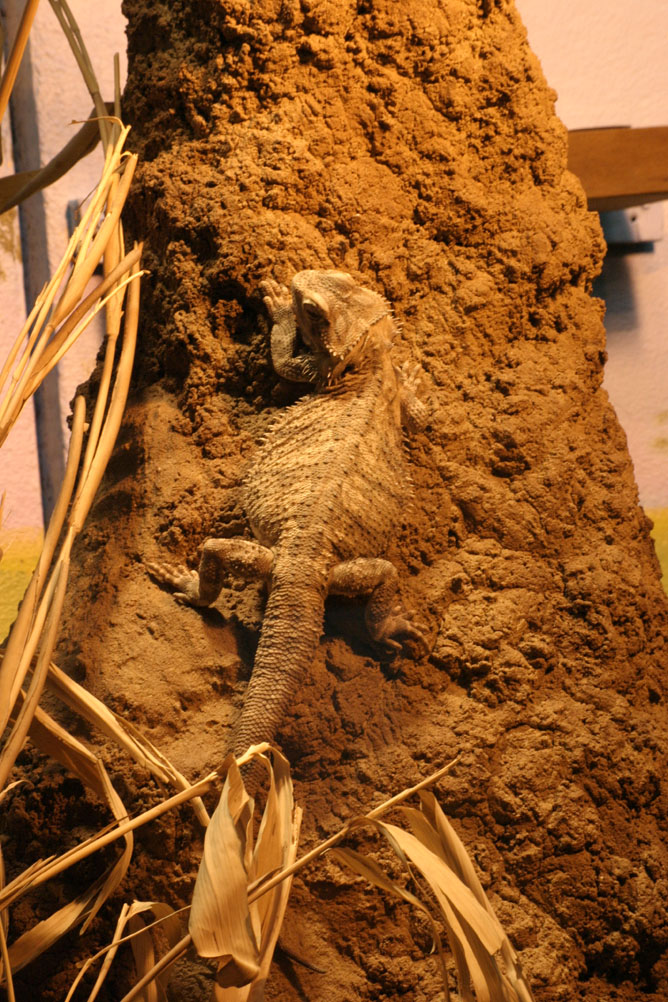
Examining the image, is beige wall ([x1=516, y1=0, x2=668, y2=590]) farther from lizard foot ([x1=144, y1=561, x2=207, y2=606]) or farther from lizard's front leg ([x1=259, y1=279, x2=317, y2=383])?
lizard foot ([x1=144, y1=561, x2=207, y2=606])

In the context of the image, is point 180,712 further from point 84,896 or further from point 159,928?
point 84,896

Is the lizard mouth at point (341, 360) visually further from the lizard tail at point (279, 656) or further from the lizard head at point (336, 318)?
the lizard tail at point (279, 656)

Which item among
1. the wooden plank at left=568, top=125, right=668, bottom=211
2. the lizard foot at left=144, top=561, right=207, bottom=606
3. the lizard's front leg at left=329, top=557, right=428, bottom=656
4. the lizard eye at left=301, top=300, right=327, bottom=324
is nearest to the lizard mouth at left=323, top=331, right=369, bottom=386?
the lizard eye at left=301, top=300, right=327, bottom=324

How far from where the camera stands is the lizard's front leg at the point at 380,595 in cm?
204

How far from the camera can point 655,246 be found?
11.8ft

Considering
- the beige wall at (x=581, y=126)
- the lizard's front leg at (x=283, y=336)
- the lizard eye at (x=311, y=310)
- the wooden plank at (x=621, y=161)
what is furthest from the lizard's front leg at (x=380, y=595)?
the wooden plank at (x=621, y=161)

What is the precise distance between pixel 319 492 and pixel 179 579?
39cm

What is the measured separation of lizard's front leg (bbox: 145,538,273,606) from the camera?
2084mm

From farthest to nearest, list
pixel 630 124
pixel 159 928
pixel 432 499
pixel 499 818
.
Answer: pixel 630 124 → pixel 432 499 → pixel 499 818 → pixel 159 928

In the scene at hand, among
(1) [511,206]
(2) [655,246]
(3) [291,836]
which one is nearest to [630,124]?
(2) [655,246]

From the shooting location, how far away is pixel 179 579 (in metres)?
2.12

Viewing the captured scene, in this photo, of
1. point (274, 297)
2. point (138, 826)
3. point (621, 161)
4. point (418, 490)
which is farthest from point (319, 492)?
point (621, 161)

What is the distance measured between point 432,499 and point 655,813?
89 cm

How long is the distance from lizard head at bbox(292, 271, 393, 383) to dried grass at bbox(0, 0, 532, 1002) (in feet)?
2.77
